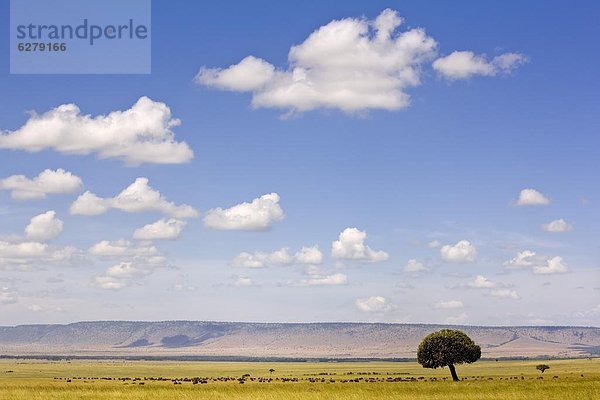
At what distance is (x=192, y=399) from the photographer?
54.9m

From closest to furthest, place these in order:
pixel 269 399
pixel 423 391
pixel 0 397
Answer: pixel 269 399, pixel 0 397, pixel 423 391

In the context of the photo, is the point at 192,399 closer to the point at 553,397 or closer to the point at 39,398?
the point at 39,398

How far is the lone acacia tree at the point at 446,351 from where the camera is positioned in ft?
309

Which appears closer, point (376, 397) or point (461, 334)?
point (376, 397)

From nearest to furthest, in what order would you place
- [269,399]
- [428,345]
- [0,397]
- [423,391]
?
[269,399] → [0,397] → [423,391] → [428,345]

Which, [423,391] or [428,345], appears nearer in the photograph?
[423,391]

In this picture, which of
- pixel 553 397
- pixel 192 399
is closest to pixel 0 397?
pixel 192 399

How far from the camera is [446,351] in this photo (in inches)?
3711

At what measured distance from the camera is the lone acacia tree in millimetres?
94125

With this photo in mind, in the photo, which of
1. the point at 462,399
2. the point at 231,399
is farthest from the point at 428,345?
the point at 231,399

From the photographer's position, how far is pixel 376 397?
5903cm

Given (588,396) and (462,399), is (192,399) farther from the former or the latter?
(588,396)

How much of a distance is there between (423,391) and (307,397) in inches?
775

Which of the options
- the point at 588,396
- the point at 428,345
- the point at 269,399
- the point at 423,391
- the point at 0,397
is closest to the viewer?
the point at 269,399
